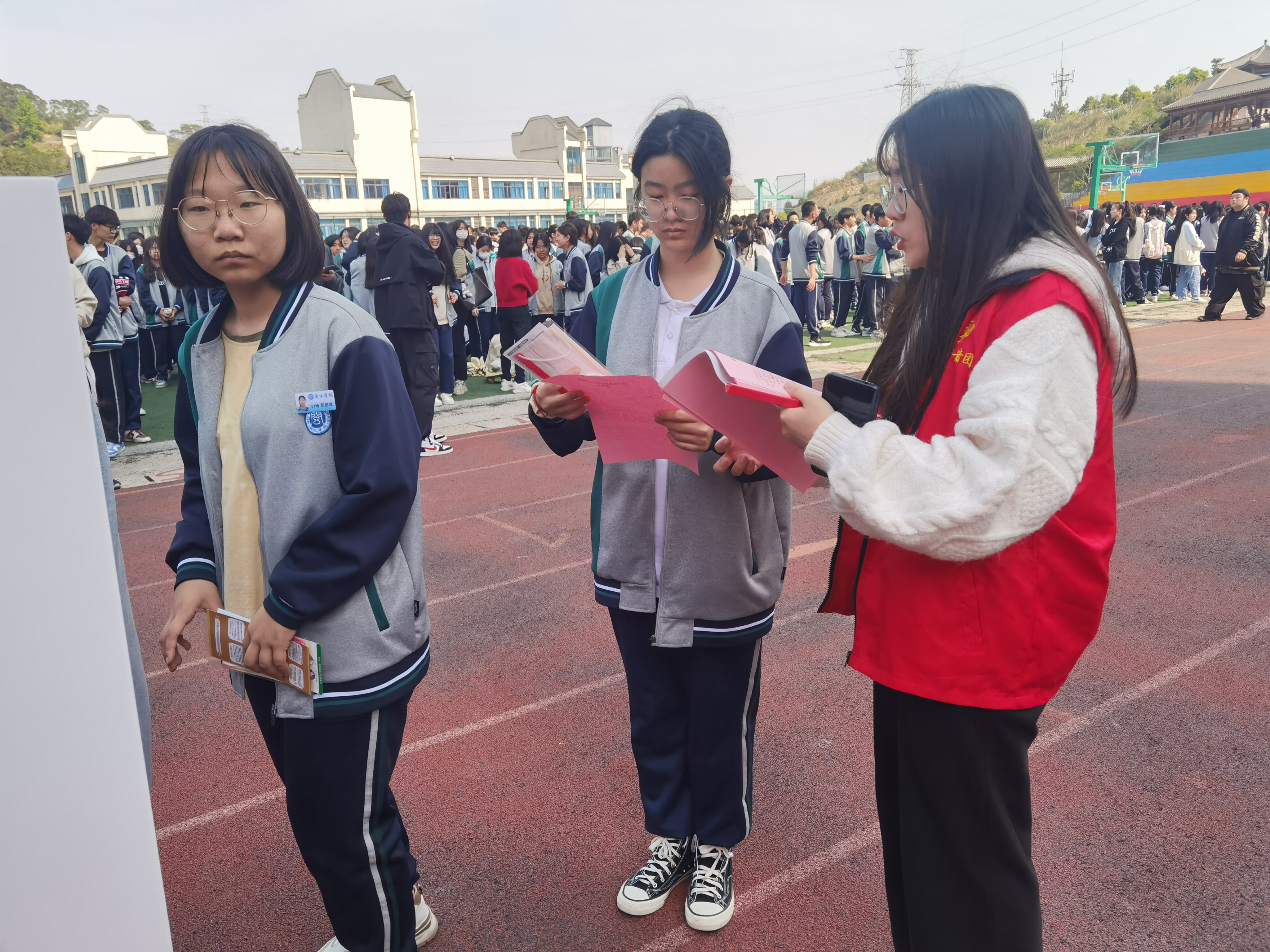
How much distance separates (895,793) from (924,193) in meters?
1.12

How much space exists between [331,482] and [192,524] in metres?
0.39

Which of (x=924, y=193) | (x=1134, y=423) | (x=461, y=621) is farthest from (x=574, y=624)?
(x=1134, y=423)

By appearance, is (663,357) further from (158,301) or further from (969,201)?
(158,301)

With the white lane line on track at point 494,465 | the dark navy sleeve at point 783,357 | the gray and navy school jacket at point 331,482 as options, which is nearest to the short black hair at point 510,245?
the white lane line on track at point 494,465

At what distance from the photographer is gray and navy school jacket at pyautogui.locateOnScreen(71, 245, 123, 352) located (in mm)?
7047

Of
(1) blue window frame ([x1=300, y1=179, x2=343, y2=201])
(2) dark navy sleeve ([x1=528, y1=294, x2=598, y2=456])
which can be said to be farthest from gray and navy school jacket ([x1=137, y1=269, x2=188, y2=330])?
(1) blue window frame ([x1=300, y1=179, x2=343, y2=201])

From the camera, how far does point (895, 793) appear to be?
67.1 inches

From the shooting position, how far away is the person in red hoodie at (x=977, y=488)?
1.30m

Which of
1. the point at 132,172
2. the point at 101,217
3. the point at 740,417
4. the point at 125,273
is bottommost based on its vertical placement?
the point at 740,417

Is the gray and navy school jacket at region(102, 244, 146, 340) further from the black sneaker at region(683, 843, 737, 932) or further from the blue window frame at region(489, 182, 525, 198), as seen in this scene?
the blue window frame at region(489, 182, 525, 198)

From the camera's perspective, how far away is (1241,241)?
43.9 ft

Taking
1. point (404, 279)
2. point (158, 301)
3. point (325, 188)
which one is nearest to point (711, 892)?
point (404, 279)

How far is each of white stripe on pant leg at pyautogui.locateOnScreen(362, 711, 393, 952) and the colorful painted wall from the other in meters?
31.6

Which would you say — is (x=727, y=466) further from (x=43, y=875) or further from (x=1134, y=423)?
(x=1134, y=423)
